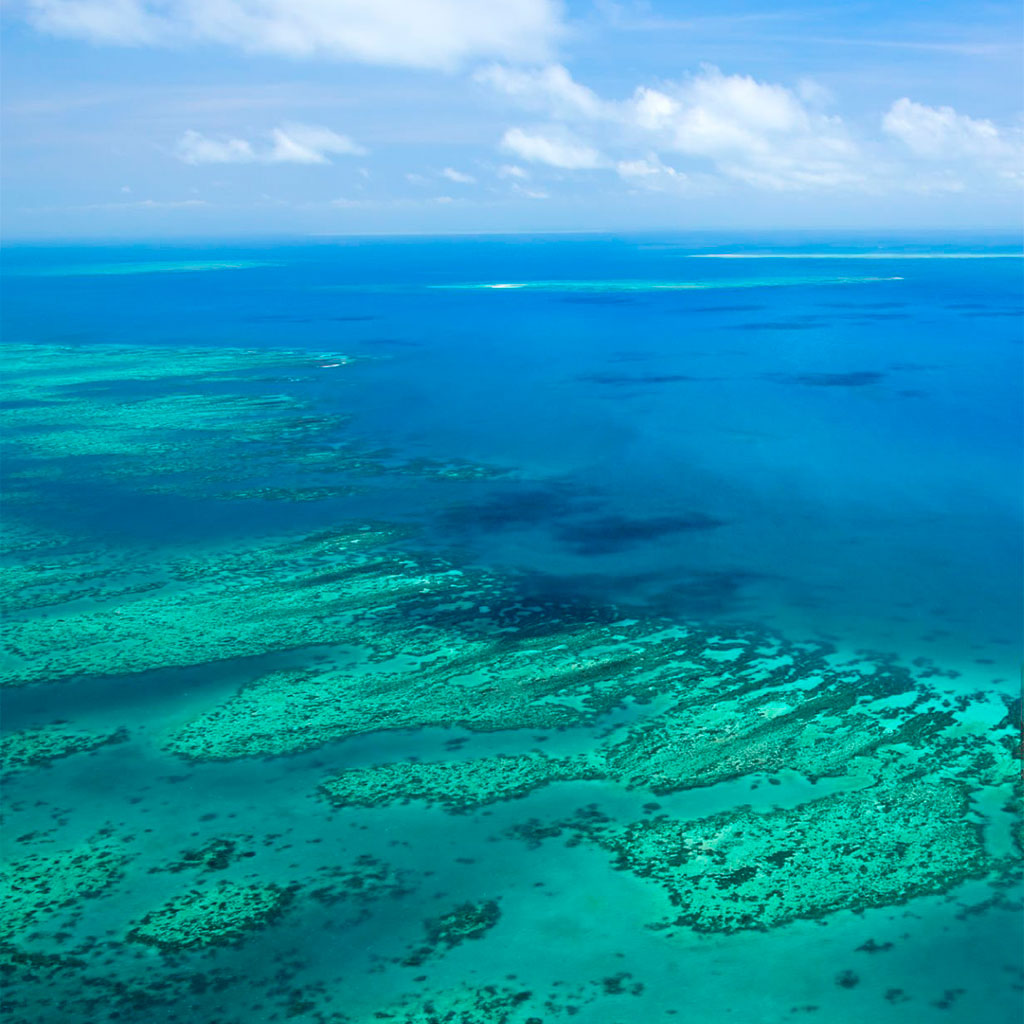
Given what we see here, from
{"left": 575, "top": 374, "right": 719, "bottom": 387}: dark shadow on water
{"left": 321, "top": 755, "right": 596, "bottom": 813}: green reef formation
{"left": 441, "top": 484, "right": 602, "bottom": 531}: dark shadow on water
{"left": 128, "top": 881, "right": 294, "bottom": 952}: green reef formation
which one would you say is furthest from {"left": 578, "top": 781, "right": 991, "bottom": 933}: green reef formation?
{"left": 575, "top": 374, "right": 719, "bottom": 387}: dark shadow on water

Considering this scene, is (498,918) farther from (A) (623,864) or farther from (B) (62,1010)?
(B) (62,1010)

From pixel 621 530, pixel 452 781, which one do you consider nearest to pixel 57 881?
pixel 452 781

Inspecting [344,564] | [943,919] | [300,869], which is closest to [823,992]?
[943,919]

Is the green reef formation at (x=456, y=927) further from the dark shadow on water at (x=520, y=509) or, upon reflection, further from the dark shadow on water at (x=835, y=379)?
the dark shadow on water at (x=835, y=379)

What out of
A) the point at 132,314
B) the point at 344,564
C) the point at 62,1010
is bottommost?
the point at 62,1010

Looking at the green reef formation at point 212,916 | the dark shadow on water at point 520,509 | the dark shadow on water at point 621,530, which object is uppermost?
the dark shadow on water at point 520,509

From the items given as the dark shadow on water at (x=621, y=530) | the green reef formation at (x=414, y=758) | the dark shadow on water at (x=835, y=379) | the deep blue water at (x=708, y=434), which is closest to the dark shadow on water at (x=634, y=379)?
the deep blue water at (x=708, y=434)
